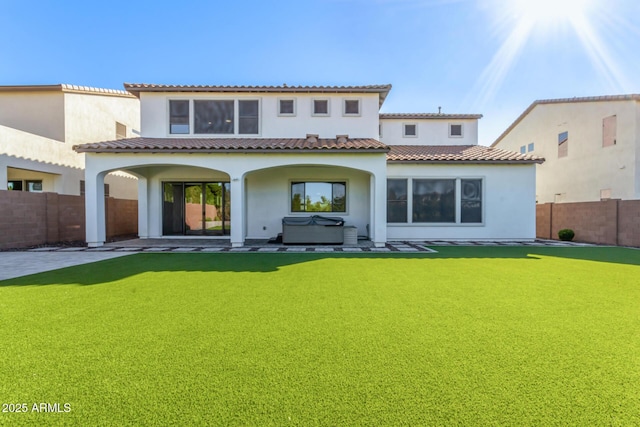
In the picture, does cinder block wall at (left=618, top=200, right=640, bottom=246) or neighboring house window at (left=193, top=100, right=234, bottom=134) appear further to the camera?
neighboring house window at (left=193, top=100, right=234, bottom=134)

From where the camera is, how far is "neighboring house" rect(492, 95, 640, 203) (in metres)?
13.3

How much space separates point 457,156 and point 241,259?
9591mm

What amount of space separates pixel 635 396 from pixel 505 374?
814 millimetres

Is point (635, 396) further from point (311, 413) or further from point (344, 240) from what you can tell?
point (344, 240)

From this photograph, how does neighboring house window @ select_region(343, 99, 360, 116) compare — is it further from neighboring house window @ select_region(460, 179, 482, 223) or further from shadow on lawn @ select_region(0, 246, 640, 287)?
shadow on lawn @ select_region(0, 246, 640, 287)

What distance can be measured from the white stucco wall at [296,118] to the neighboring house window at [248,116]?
8.9 inches

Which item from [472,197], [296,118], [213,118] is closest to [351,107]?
[296,118]

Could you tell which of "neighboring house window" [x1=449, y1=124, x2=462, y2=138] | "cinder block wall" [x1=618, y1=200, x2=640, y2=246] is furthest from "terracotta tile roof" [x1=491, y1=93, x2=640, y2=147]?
"neighboring house window" [x1=449, y1=124, x2=462, y2=138]

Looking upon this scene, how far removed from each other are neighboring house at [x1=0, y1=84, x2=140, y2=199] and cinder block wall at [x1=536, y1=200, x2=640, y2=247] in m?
22.4

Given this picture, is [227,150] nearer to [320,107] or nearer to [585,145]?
[320,107]

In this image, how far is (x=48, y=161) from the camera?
42.8 feet

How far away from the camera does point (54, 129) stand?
14336 millimetres

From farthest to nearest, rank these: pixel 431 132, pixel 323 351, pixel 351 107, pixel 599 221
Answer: pixel 431 132 < pixel 351 107 < pixel 599 221 < pixel 323 351

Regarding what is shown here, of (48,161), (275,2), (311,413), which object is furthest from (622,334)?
(48,161)
